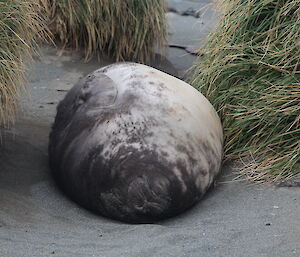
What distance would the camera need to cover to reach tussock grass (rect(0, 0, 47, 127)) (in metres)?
3.80

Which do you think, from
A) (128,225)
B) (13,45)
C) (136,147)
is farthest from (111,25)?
(128,225)

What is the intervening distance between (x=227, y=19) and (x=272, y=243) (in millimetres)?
1878

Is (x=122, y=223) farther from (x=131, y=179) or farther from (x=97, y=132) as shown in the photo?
(x=97, y=132)

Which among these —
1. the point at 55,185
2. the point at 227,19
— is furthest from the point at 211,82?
the point at 55,185

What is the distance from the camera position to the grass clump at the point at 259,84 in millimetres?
3795

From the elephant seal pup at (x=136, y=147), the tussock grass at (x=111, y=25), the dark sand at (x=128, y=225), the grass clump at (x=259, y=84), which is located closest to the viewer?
the dark sand at (x=128, y=225)

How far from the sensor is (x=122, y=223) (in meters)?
3.56

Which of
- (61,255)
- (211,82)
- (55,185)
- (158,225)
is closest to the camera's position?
(61,255)

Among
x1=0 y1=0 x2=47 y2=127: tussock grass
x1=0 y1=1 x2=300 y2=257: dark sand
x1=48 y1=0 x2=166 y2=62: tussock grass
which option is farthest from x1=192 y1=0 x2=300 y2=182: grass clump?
x1=48 y1=0 x2=166 y2=62: tussock grass

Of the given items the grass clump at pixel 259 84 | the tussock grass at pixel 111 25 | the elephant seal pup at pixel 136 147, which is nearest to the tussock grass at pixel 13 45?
the elephant seal pup at pixel 136 147

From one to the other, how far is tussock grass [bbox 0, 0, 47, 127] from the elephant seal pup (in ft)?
1.07

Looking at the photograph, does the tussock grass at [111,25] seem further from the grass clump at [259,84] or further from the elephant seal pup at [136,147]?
the elephant seal pup at [136,147]

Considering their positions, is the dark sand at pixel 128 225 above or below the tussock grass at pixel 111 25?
above

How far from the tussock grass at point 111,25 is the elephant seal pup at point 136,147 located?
208 centimetres
